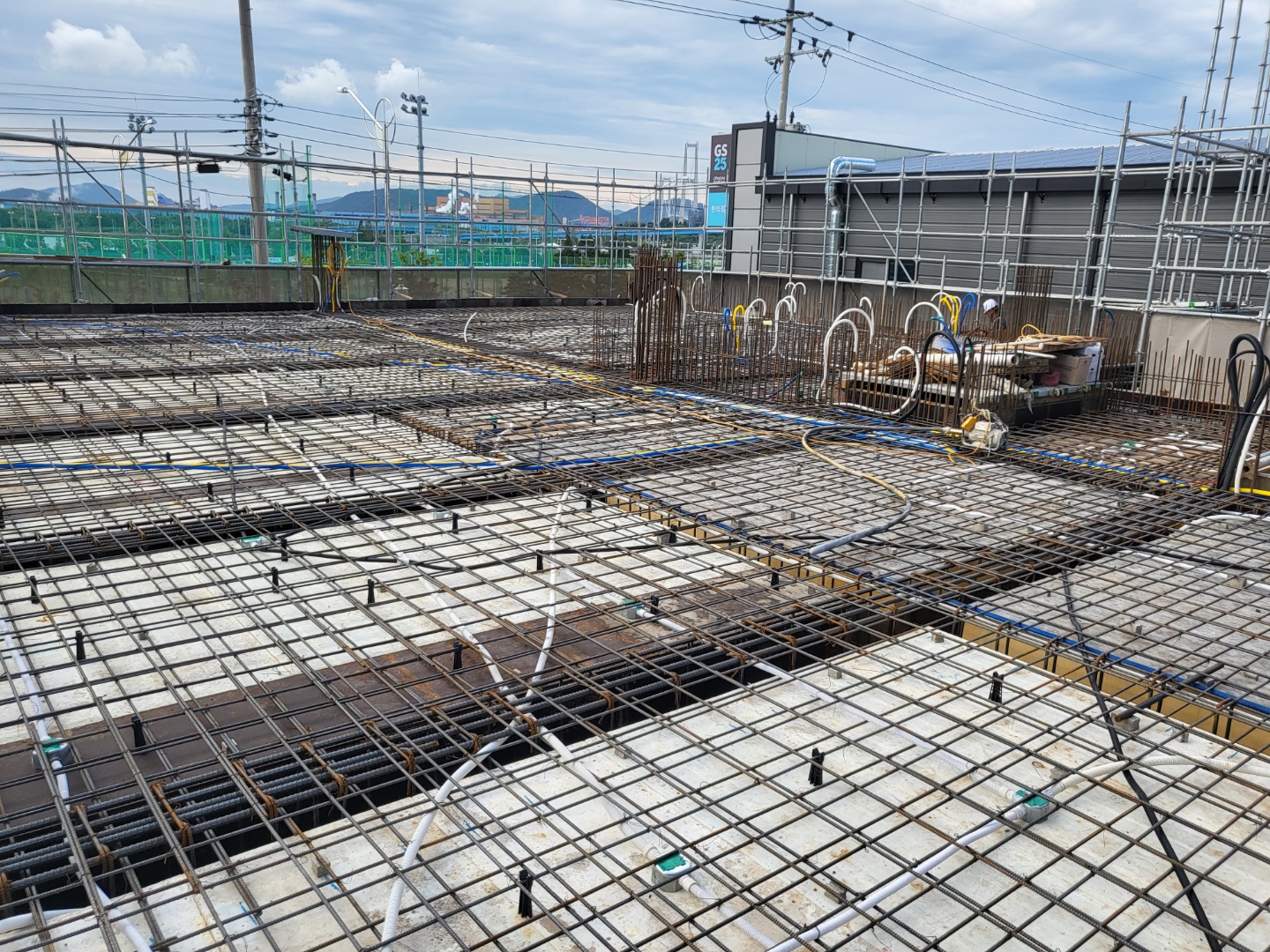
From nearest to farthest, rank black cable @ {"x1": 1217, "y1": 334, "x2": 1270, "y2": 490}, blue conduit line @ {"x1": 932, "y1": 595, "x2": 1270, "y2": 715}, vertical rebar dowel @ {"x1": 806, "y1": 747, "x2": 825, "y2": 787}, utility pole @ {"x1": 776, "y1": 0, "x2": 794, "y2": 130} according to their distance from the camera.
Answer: vertical rebar dowel @ {"x1": 806, "y1": 747, "x2": 825, "y2": 787}
blue conduit line @ {"x1": 932, "y1": 595, "x2": 1270, "y2": 715}
black cable @ {"x1": 1217, "y1": 334, "x2": 1270, "y2": 490}
utility pole @ {"x1": 776, "y1": 0, "x2": 794, "y2": 130}

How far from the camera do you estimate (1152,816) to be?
2.22 meters

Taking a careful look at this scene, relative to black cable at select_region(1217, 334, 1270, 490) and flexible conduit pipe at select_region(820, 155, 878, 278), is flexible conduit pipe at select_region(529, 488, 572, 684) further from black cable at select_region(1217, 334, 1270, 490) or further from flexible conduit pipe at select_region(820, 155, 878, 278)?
flexible conduit pipe at select_region(820, 155, 878, 278)

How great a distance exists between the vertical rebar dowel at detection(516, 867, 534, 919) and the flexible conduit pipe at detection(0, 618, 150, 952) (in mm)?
712

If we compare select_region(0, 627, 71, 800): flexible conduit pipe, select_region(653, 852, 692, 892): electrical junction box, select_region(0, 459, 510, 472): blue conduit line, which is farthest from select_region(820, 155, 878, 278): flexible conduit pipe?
select_region(653, 852, 692, 892): electrical junction box

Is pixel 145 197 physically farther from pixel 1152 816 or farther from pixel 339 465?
pixel 1152 816

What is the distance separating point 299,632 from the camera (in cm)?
315

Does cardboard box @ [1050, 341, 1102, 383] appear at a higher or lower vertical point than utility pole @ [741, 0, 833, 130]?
lower

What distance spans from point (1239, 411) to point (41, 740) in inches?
217

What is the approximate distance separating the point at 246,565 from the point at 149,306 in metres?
11.2

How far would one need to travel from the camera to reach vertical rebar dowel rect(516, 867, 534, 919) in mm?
1846

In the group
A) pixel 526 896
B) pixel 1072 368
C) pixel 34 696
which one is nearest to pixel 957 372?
pixel 1072 368

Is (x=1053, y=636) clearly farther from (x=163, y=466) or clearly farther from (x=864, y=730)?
(x=163, y=466)

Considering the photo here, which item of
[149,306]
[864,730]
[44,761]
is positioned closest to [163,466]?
[44,761]

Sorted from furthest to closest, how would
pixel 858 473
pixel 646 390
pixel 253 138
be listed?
1. pixel 253 138
2. pixel 646 390
3. pixel 858 473
